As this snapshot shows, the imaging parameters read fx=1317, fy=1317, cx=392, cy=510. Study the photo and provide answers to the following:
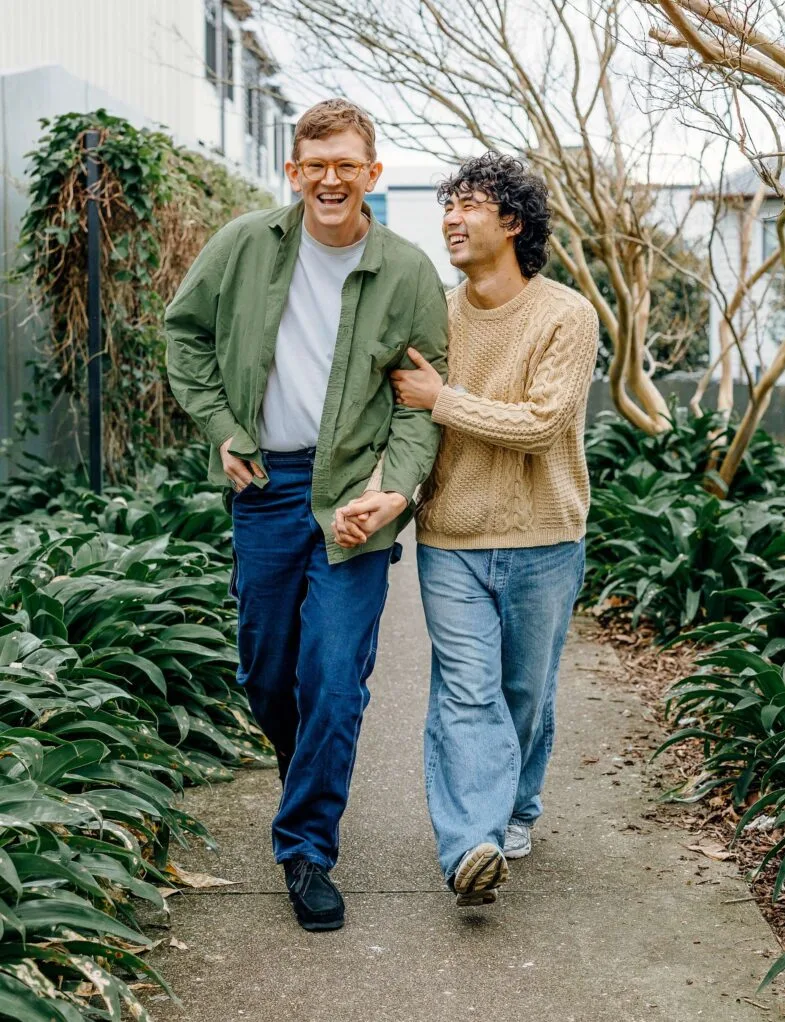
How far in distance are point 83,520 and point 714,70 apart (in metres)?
4.14

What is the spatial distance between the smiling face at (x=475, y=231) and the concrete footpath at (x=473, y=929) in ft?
5.75

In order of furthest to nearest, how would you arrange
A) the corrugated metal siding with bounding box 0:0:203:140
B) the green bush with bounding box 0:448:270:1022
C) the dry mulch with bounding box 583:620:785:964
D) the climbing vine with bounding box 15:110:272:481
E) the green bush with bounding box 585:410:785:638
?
1. the corrugated metal siding with bounding box 0:0:203:140
2. the climbing vine with bounding box 15:110:272:481
3. the green bush with bounding box 585:410:785:638
4. the dry mulch with bounding box 583:620:785:964
5. the green bush with bounding box 0:448:270:1022

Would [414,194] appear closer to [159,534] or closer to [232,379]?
[159,534]

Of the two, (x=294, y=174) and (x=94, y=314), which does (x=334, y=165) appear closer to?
(x=294, y=174)

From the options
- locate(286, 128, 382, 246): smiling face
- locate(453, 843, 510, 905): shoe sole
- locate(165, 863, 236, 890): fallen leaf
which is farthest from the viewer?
locate(165, 863, 236, 890): fallen leaf

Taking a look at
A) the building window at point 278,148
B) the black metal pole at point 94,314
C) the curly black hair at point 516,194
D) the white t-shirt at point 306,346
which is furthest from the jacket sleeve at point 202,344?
the building window at point 278,148

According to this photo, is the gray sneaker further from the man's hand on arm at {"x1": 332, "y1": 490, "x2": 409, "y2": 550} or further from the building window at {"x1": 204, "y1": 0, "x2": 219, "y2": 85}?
the building window at {"x1": 204, "y1": 0, "x2": 219, "y2": 85}

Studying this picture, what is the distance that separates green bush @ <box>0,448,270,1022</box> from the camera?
2.73 meters

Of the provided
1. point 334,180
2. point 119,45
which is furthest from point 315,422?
point 119,45

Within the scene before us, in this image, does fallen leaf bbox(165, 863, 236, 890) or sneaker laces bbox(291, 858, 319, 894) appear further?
fallen leaf bbox(165, 863, 236, 890)

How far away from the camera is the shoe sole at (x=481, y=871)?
3.25m

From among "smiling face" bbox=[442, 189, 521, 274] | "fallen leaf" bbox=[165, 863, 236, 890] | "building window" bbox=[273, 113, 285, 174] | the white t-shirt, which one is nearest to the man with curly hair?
"smiling face" bbox=[442, 189, 521, 274]

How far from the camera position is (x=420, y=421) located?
3506mm

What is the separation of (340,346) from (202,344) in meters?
0.44
